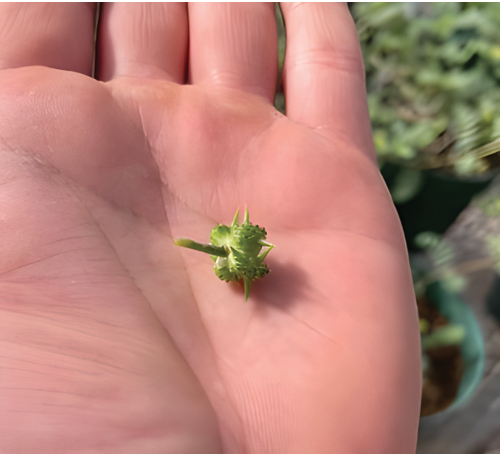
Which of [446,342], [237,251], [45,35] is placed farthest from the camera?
[446,342]

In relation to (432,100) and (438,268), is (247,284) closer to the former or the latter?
(438,268)

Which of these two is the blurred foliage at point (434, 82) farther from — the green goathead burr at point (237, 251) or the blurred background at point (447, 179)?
the green goathead burr at point (237, 251)

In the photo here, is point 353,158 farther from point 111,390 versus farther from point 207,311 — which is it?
point 111,390

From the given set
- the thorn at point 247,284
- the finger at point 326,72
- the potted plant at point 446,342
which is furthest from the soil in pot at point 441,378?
the thorn at point 247,284

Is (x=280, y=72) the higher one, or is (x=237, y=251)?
(x=280, y=72)

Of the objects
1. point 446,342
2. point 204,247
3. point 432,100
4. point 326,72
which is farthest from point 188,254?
point 432,100

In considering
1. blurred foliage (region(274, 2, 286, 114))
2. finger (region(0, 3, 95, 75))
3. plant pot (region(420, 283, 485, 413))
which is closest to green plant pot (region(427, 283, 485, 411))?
plant pot (region(420, 283, 485, 413))

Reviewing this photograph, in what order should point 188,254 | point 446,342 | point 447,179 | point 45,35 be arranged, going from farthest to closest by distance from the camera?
1. point 447,179
2. point 446,342
3. point 45,35
4. point 188,254

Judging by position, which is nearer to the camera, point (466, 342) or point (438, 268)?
point (466, 342)
